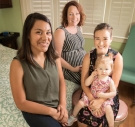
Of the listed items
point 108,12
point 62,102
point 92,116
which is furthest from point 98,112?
point 108,12

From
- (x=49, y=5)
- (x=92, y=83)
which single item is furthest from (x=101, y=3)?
(x=92, y=83)

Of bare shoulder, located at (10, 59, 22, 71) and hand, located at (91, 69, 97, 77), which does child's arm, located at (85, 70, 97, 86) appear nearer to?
hand, located at (91, 69, 97, 77)

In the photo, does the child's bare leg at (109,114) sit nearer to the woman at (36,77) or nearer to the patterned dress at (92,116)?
the patterned dress at (92,116)

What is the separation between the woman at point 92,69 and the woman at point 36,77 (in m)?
0.18

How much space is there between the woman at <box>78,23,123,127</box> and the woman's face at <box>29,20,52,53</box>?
0.36m

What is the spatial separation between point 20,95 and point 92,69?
22.5 inches

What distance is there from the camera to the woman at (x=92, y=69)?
3.61 ft

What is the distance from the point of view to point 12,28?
119 inches

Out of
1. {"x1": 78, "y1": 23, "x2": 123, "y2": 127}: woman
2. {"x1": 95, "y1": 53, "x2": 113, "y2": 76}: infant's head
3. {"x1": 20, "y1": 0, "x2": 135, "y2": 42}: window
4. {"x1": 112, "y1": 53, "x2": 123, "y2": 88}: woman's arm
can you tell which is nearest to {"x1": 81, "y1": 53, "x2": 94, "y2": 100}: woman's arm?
{"x1": 78, "y1": 23, "x2": 123, "y2": 127}: woman

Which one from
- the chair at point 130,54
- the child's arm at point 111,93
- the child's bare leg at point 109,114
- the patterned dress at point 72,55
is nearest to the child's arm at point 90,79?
the child's arm at point 111,93

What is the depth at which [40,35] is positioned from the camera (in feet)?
3.22

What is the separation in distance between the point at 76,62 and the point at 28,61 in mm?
631

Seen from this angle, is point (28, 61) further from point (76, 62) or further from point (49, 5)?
point (49, 5)

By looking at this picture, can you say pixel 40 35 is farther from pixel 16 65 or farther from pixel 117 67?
pixel 117 67
